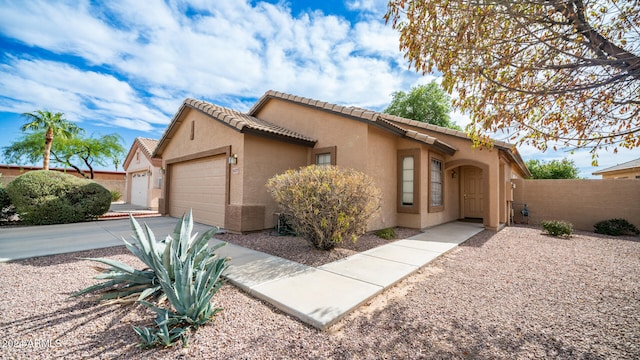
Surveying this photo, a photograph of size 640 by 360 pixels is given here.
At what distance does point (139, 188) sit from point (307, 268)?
21.1 metres

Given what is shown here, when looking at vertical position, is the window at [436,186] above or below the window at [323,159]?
below

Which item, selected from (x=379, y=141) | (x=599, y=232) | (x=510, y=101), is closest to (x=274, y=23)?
(x=379, y=141)

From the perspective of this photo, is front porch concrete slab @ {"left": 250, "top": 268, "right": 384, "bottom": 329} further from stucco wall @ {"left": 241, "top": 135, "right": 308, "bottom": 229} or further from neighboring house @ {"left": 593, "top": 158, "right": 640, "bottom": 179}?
neighboring house @ {"left": 593, "top": 158, "right": 640, "bottom": 179}

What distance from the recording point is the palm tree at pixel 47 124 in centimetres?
1772

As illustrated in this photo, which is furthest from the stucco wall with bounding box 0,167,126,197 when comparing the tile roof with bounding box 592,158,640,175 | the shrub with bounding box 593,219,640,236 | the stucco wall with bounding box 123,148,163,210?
the tile roof with bounding box 592,158,640,175

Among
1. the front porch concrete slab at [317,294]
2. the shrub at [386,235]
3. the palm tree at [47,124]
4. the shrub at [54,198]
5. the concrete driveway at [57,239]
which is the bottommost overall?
the front porch concrete slab at [317,294]

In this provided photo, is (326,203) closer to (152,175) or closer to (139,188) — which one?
(152,175)

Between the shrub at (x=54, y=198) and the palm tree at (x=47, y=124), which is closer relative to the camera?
the shrub at (x=54, y=198)

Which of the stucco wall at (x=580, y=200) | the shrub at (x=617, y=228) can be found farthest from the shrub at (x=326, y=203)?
the stucco wall at (x=580, y=200)

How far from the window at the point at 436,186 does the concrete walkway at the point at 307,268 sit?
73.8 inches

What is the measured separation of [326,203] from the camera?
5.56 meters

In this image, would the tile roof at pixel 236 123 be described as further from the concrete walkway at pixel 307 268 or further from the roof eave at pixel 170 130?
the concrete walkway at pixel 307 268

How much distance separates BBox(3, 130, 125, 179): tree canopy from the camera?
23.9 metres

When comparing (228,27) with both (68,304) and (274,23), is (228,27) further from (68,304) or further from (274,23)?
(68,304)
